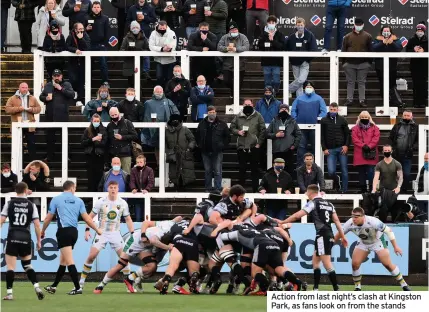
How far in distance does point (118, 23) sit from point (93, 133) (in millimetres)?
5343

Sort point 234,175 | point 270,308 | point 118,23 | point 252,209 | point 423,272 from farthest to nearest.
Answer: point 118,23, point 234,175, point 423,272, point 252,209, point 270,308

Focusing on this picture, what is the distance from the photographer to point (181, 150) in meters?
33.0

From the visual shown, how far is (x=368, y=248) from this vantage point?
28438 millimetres

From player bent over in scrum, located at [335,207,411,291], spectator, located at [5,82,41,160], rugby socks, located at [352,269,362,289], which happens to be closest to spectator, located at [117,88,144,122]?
spectator, located at [5,82,41,160]

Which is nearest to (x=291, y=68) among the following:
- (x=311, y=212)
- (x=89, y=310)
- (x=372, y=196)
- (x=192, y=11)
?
(x=192, y=11)

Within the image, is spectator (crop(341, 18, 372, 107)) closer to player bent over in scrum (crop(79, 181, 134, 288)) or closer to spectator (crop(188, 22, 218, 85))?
spectator (crop(188, 22, 218, 85))

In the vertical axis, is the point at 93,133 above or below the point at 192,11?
below

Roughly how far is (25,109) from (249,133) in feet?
16.7

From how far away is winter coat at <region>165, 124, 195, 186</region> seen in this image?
3300 cm

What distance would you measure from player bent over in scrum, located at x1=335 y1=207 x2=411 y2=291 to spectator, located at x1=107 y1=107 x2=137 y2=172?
6273mm

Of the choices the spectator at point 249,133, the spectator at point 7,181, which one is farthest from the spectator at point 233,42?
the spectator at point 7,181

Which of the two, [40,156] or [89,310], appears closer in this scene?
[89,310]

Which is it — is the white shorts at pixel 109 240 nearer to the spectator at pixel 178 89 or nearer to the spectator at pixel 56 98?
the spectator at pixel 178 89

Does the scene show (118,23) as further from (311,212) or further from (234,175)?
(311,212)
